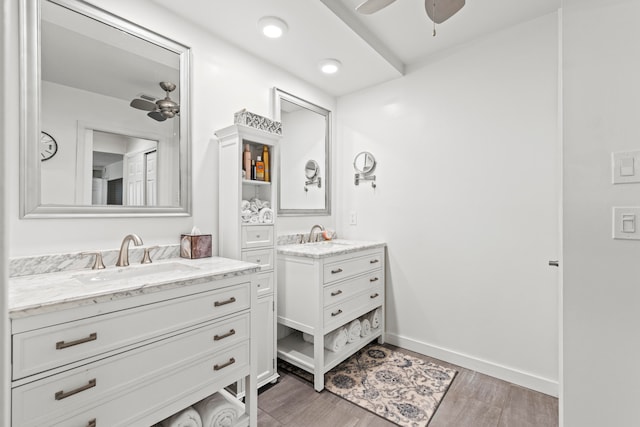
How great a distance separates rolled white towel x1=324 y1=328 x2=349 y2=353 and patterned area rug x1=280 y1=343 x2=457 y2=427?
0.64 feet

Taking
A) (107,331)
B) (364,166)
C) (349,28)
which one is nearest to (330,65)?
(349,28)

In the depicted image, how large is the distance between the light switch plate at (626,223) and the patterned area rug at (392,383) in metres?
1.37

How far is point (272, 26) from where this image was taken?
1950mm

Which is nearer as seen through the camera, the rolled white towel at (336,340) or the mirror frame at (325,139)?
the rolled white towel at (336,340)

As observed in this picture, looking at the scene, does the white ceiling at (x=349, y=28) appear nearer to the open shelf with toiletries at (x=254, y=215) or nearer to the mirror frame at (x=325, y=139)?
the mirror frame at (x=325, y=139)

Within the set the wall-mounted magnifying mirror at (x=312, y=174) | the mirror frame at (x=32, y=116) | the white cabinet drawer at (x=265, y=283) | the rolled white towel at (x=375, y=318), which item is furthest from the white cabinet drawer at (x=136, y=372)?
the wall-mounted magnifying mirror at (x=312, y=174)

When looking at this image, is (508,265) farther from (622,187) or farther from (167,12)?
(167,12)

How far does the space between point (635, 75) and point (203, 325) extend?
1934 mm

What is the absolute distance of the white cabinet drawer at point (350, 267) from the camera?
2.11 metres

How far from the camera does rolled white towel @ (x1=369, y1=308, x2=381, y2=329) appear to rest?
263 centimetres

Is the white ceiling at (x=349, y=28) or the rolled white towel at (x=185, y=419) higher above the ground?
the white ceiling at (x=349, y=28)

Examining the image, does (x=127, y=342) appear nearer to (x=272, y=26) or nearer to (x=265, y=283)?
(x=265, y=283)

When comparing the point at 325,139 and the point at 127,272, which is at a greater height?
the point at 325,139

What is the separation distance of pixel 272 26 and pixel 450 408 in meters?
2.65
